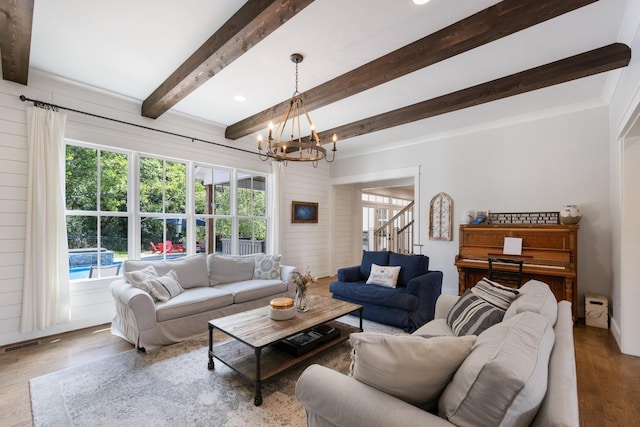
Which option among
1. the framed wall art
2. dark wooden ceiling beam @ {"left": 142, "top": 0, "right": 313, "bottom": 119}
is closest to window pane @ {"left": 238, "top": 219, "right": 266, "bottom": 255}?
the framed wall art

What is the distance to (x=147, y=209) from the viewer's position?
162 inches

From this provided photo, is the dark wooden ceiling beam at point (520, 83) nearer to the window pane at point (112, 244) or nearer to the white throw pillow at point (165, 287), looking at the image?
the white throw pillow at point (165, 287)

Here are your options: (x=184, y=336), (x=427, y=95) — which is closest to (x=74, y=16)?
(x=184, y=336)

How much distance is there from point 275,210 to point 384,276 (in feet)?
8.31

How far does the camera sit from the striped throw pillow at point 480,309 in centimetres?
190

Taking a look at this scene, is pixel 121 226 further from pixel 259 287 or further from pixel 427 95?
pixel 427 95

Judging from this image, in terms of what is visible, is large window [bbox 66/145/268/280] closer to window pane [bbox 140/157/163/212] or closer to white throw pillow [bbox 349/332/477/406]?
window pane [bbox 140/157/163/212]

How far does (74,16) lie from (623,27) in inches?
177

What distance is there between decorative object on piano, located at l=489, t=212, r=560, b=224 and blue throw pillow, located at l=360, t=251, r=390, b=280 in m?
1.78

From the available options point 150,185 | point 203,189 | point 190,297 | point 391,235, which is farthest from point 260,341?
point 391,235

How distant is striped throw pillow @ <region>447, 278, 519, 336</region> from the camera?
6.24ft

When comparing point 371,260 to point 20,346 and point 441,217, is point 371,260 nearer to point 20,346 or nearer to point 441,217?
point 441,217

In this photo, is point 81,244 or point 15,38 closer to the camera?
point 15,38

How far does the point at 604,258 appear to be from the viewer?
3.76 meters
